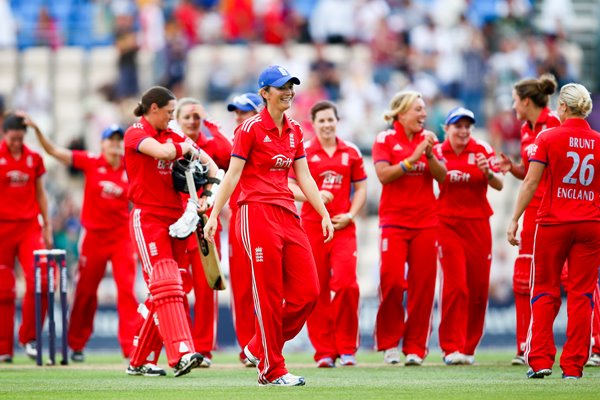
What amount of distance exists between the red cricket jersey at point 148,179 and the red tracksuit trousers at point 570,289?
3.52 m

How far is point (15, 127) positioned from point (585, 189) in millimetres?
7218

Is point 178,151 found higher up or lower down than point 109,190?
higher up

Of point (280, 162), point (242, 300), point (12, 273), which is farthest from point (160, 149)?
point (12, 273)

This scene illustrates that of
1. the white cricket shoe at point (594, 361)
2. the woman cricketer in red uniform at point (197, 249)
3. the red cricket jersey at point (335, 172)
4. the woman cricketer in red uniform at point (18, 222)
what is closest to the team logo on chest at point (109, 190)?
the woman cricketer in red uniform at point (18, 222)

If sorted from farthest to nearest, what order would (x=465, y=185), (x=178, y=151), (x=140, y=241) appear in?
(x=465, y=185) → (x=140, y=241) → (x=178, y=151)

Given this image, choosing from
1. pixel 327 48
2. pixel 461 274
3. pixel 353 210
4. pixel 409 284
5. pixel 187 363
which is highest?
pixel 327 48

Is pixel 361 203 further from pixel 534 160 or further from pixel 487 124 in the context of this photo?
pixel 487 124

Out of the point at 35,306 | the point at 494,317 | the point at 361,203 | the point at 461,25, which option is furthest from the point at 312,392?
the point at 461,25

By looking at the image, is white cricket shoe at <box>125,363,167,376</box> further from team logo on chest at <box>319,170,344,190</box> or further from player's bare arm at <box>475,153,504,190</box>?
player's bare arm at <box>475,153,504,190</box>

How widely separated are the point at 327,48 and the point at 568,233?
15.4m

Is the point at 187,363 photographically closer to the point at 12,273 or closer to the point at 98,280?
the point at 98,280

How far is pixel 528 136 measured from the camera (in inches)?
549

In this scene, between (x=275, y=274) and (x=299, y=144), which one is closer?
(x=275, y=274)

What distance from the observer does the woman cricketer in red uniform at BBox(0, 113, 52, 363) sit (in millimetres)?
15609
